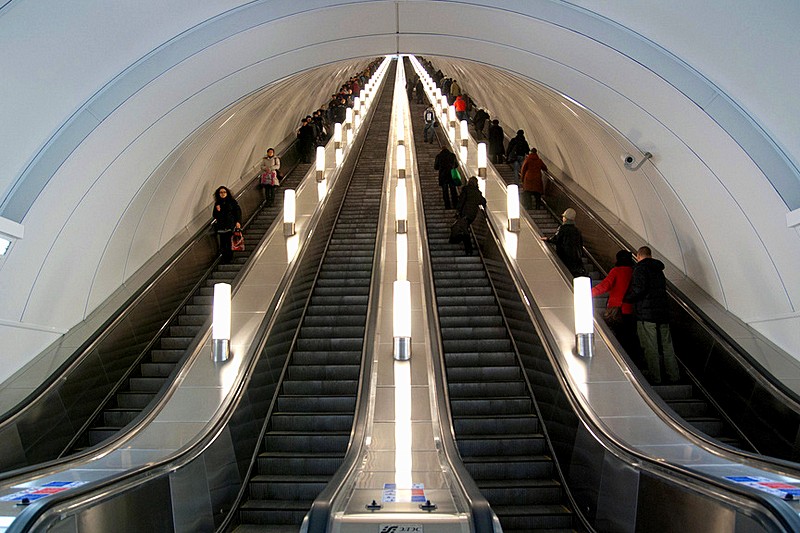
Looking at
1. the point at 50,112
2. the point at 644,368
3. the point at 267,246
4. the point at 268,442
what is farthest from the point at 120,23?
the point at 644,368

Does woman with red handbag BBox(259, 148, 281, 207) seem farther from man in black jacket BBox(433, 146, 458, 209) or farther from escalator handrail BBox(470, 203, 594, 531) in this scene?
escalator handrail BBox(470, 203, 594, 531)

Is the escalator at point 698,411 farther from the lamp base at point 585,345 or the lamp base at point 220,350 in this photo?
the lamp base at point 220,350

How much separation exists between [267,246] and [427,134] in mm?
12067

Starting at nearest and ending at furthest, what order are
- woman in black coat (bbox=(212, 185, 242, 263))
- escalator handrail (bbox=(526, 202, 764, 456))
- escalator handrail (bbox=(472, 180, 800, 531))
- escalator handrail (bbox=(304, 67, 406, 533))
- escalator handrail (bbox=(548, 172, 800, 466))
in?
1. escalator handrail (bbox=(472, 180, 800, 531))
2. escalator handrail (bbox=(304, 67, 406, 533))
3. escalator handrail (bbox=(548, 172, 800, 466))
4. escalator handrail (bbox=(526, 202, 764, 456))
5. woman in black coat (bbox=(212, 185, 242, 263))

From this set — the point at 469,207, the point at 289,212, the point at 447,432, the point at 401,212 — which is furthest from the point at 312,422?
the point at 401,212

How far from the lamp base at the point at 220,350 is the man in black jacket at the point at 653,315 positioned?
4.49 m

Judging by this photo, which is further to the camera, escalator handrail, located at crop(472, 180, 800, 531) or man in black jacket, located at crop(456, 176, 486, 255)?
man in black jacket, located at crop(456, 176, 486, 255)

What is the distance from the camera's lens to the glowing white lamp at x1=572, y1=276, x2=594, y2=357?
7730 mm

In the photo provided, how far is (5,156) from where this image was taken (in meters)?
6.21

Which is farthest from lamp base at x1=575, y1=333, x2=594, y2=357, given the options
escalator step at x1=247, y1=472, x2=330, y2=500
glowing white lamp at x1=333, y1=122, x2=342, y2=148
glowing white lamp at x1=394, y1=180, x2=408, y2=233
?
glowing white lamp at x1=333, y1=122, x2=342, y2=148

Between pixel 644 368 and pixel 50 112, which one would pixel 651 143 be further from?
pixel 50 112

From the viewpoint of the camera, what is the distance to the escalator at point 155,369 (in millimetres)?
7633

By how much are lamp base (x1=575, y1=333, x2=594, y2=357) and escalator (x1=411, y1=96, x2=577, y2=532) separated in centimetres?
76

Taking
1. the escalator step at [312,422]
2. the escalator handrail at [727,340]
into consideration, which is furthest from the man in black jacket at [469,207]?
the escalator step at [312,422]
